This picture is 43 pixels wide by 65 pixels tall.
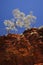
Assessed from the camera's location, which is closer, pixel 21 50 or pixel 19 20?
pixel 21 50

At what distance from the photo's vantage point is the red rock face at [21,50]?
773 centimetres

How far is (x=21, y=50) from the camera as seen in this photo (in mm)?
7941

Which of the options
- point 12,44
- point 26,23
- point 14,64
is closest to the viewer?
point 14,64

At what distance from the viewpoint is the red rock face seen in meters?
7.73

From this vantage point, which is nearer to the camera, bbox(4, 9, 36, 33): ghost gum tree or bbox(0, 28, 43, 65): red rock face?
bbox(0, 28, 43, 65): red rock face

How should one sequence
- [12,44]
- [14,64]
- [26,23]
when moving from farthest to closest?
1. [26,23]
2. [12,44]
3. [14,64]

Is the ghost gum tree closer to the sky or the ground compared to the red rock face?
closer to the sky

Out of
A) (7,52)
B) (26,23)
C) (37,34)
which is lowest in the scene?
(7,52)

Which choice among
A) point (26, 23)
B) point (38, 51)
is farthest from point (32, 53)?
point (26, 23)

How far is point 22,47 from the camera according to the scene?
26.5 ft

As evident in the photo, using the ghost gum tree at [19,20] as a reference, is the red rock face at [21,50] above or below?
below

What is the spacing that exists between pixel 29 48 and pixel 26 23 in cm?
1125

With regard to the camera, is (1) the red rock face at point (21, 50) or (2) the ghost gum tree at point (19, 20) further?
(2) the ghost gum tree at point (19, 20)

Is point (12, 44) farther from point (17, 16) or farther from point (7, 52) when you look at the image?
point (17, 16)
